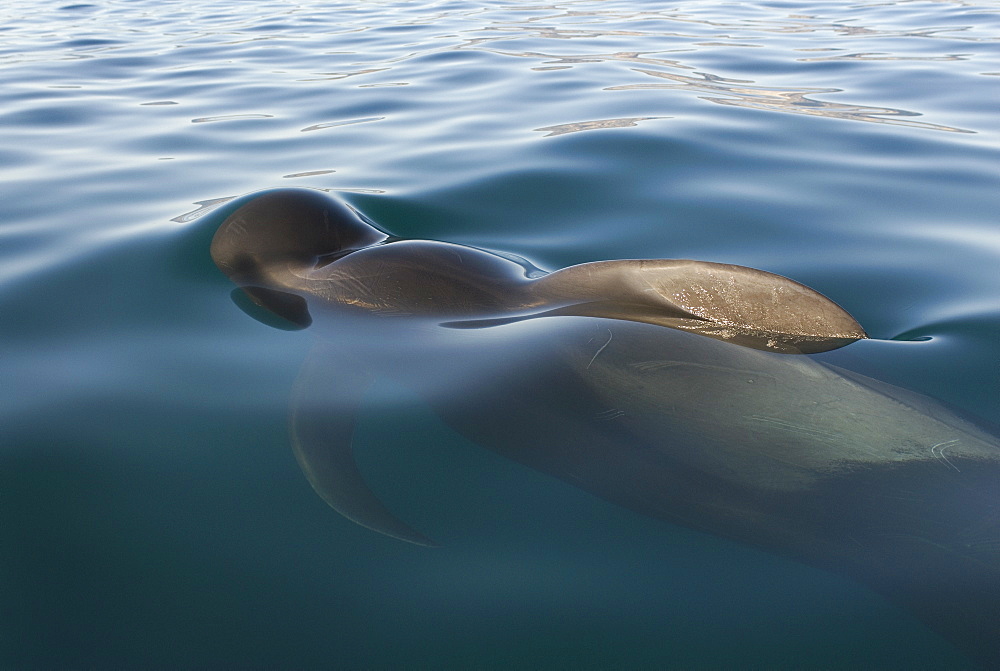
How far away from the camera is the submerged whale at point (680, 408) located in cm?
254

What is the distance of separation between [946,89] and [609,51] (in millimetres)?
5024

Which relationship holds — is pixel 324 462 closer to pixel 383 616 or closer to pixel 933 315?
pixel 383 616

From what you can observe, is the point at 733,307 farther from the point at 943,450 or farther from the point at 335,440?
the point at 335,440

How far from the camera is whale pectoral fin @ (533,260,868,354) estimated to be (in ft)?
11.1

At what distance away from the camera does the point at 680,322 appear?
3.41 metres

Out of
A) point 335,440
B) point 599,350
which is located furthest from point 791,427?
point 335,440

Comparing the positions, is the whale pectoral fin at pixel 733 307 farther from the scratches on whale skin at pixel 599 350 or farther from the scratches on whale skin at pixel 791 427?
the scratches on whale skin at pixel 791 427

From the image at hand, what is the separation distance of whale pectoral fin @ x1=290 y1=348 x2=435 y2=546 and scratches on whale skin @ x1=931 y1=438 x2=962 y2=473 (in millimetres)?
1707

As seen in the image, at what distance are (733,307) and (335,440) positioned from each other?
5.43 ft

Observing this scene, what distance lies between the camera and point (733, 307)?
11.1ft

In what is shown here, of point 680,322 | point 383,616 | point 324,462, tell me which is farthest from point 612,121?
point 383,616

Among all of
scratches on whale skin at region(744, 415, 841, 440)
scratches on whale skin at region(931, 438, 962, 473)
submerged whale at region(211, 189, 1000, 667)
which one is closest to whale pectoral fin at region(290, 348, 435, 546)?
submerged whale at region(211, 189, 1000, 667)

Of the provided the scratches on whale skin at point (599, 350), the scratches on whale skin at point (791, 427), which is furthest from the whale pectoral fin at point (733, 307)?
the scratches on whale skin at point (791, 427)

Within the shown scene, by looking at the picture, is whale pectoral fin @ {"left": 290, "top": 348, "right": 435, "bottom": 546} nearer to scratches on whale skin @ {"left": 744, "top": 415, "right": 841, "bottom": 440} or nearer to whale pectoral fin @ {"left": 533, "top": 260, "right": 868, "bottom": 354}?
whale pectoral fin @ {"left": 533, "top": 260, "right": 868, "bottom": 354}
